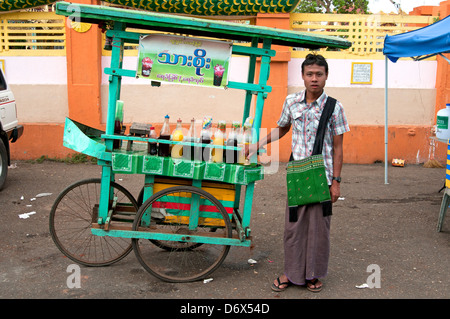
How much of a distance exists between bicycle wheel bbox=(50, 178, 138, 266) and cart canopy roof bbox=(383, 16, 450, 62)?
4.04 meters

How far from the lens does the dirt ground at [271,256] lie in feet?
12.2

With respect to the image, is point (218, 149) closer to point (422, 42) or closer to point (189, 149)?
point (189, 149)

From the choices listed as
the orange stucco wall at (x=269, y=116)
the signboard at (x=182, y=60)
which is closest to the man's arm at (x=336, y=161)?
the signboard at (x=182, y=60)

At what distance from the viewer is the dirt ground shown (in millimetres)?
3709

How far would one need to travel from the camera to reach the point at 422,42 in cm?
586

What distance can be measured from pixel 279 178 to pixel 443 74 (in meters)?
3.60

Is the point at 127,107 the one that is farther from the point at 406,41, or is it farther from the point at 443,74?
the point at 443,74

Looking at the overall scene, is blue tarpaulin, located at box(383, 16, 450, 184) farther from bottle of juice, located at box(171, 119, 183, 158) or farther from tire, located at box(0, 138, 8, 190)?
tire, located at box(0, 138, 8, 190)

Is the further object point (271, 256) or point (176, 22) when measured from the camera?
point (271, 256)

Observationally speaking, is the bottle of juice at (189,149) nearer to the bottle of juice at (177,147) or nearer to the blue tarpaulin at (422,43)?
the bottle of juice at (177,147)

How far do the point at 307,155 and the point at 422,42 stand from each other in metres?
3.20

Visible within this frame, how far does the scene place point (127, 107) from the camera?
8484 mm

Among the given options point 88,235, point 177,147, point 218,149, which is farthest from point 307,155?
point 88,235

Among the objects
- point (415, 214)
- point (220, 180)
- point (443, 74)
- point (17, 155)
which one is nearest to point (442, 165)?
point (443, 74)
